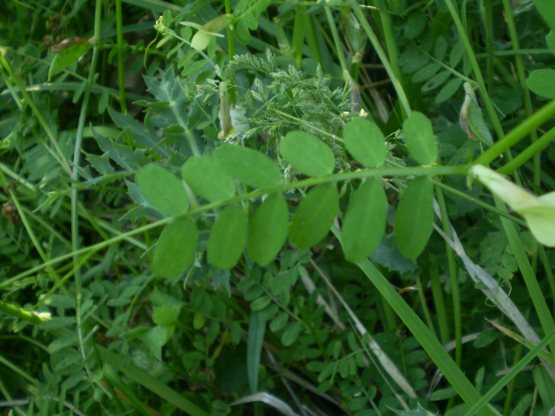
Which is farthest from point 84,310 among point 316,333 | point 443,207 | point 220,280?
point 443,207

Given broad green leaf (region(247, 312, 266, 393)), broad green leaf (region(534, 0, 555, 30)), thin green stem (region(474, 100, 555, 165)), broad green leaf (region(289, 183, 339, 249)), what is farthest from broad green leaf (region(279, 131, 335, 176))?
broad green leaf (region(247, 312, 266, 393))

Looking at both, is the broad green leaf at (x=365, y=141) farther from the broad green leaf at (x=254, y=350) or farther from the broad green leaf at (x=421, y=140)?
the broad green leaf at (x=254, y=350)

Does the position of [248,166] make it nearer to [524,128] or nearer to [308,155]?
[308,155]

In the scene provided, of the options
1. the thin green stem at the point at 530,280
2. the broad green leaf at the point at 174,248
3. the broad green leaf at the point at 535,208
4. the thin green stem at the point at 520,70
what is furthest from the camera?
the thin green stem at the point at 520,70

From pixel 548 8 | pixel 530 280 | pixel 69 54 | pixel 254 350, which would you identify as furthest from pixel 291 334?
pixel 548 8

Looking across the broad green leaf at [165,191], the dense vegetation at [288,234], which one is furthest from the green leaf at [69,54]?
the broad green leaf at [165,191]
